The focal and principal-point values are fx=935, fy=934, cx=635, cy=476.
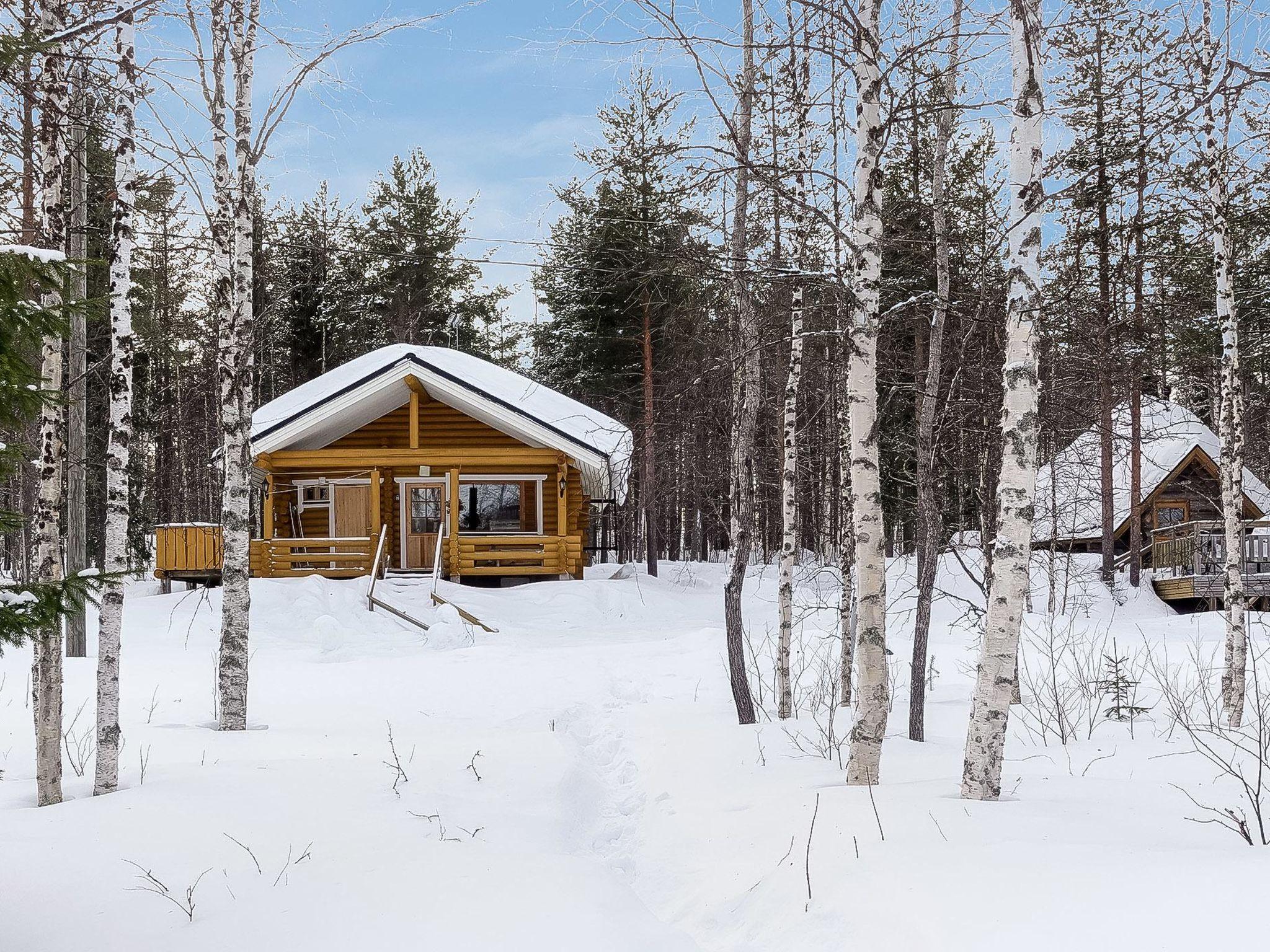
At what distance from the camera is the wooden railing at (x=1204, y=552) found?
59.3 feet

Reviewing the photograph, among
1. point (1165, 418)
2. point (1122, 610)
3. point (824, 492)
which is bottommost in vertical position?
point (1122, 610)

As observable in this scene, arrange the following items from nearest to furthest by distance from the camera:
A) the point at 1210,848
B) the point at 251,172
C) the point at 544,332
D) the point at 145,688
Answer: the point at 1210,848
the point at 251,172
the point at 145,688
the point at 544,332

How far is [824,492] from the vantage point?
2369 cm

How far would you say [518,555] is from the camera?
19984 mm

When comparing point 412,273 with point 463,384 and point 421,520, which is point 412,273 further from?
point 463,384

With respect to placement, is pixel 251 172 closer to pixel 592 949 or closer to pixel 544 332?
pixel 592 949

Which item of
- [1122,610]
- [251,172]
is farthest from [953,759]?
[1122,610]

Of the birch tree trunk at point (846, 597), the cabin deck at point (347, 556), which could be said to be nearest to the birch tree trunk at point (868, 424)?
the birch tree trunk at point (846, 597)

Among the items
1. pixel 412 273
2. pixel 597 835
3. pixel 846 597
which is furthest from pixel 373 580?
pixel 412 273

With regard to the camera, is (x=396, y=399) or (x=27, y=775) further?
(x=396, y=399)

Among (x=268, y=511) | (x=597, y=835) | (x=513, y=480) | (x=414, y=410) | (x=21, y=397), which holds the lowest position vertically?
(x=597, y=835)

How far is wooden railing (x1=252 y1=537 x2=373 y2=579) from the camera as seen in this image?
1930cm

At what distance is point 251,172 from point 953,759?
718 centimetres

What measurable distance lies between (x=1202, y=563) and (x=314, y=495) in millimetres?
19416
